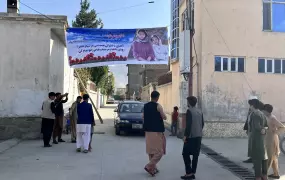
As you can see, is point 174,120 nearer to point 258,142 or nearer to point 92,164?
point 92,164

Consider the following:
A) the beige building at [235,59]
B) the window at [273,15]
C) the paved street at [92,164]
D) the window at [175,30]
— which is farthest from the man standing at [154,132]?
the window at [175,30]

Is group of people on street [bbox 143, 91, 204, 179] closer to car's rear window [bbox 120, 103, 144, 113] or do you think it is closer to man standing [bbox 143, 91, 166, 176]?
man standing [bbox 143, 91, 166, 176]

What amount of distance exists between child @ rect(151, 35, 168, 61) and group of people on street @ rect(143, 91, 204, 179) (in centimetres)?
638

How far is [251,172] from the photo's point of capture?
27.2ft

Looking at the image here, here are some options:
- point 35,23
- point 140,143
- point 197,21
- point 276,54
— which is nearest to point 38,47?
point 35,23

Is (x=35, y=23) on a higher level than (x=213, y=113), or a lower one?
higher

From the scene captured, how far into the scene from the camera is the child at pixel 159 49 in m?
13.8

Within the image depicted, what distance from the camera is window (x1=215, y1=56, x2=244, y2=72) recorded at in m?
14.5

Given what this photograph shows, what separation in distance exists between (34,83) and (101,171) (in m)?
6.24

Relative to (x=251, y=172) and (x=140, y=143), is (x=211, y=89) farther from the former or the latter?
(x=251, y=172)

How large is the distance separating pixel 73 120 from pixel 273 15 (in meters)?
9.38

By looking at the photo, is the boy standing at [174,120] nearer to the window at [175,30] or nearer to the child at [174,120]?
the child at [174,120]

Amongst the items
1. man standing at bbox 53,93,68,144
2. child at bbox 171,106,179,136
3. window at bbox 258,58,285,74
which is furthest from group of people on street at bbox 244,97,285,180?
window at bbox 258,58,285,74

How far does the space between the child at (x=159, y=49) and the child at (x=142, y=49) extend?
0.16m
